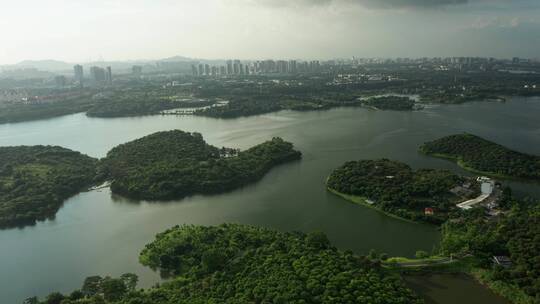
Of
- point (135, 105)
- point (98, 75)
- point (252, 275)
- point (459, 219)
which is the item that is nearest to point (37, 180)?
point (252, 275)

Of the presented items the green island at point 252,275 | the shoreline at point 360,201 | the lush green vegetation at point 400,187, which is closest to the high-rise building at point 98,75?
the lush green vegetation at point 400,187

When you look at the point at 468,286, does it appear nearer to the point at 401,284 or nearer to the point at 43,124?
the point at 401,284

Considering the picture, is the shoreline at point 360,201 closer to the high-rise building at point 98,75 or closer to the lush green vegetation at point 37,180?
the lush green vegetation at point 37,180

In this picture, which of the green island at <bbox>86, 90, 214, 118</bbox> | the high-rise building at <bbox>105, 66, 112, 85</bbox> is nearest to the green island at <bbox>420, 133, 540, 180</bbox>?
the green island at <bbox>86, 90, 214, 118</bbox>

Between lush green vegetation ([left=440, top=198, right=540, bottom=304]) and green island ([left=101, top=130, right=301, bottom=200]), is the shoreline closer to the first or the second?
lush green vegetation ([left=440, top=198, right=540, bottom=304])

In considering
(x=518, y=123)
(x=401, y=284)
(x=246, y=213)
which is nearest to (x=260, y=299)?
(x=401, y=284)
